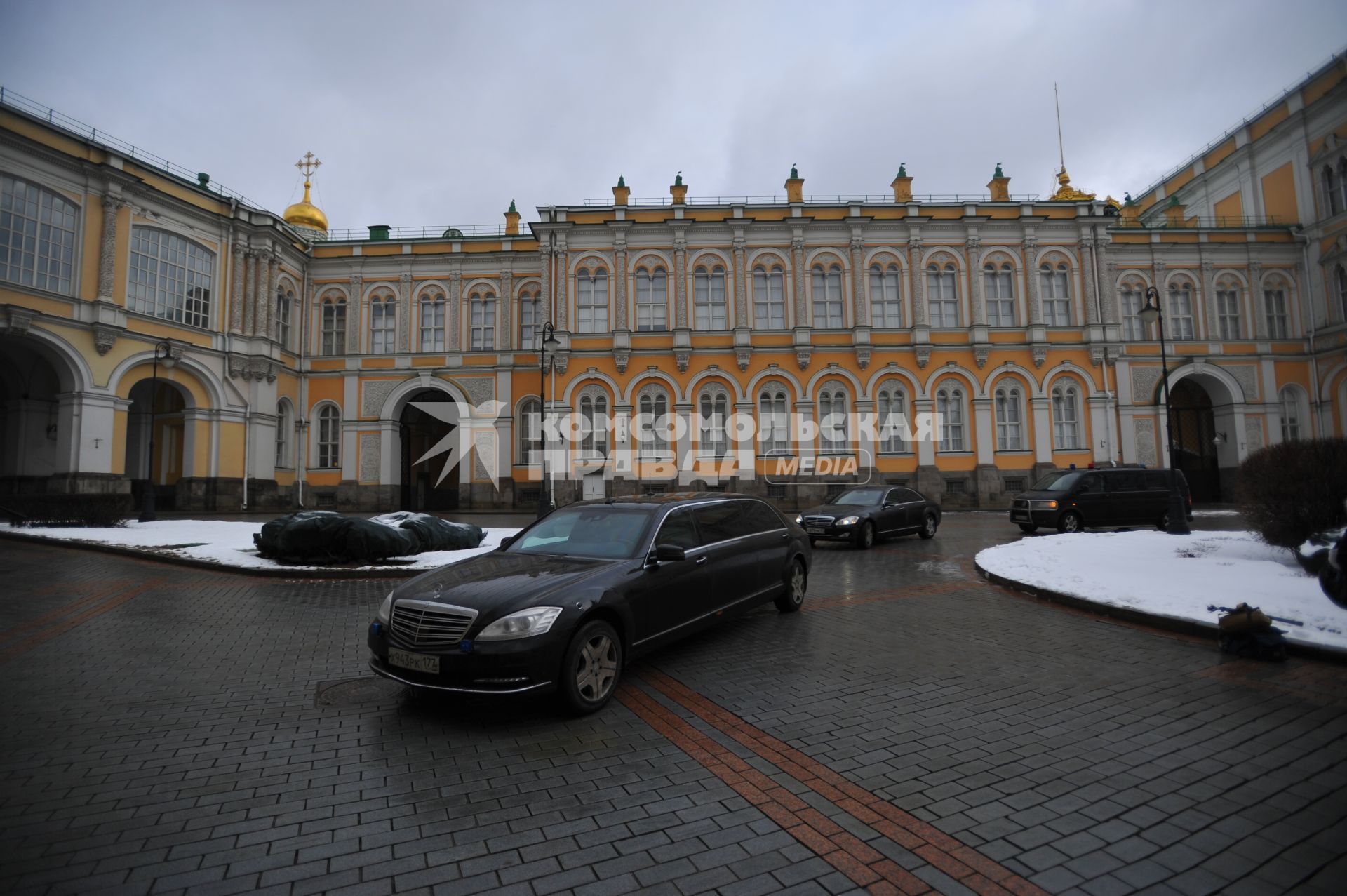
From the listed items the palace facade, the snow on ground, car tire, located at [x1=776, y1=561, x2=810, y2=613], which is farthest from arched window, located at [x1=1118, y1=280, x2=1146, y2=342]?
car tire, located at [x1=776, y1=561, x2=810, y2=613]

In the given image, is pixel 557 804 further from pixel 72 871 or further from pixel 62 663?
pixel 62 663

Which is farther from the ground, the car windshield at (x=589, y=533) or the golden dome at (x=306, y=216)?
the golden dome at (x=306, y=216)

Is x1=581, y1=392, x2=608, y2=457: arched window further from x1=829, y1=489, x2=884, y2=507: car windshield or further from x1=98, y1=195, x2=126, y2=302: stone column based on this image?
x1=98, y1=195, x2=126, y2=302: stone column

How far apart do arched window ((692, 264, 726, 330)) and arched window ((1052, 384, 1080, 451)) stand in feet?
54.3

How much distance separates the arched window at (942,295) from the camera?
31.6m

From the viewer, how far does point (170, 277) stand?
26781 millimetres

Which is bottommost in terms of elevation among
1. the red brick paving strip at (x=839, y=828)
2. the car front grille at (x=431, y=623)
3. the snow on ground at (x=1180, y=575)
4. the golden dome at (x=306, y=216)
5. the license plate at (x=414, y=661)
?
the red brick paving strip at (x=839, y=828)

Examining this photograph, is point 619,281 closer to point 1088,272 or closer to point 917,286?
point 917,286

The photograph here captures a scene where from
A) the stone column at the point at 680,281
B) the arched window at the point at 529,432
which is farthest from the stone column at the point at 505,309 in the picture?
the stone column at the point at 680,281

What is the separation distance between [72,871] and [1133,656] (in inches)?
302

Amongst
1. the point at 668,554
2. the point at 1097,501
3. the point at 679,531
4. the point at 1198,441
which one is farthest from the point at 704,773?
the point at 1198,441

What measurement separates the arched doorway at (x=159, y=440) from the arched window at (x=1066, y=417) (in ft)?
130

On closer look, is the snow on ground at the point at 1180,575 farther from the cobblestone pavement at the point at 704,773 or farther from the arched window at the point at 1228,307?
the arched window at the point at 1228,307

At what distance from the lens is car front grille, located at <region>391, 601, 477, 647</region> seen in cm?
458
